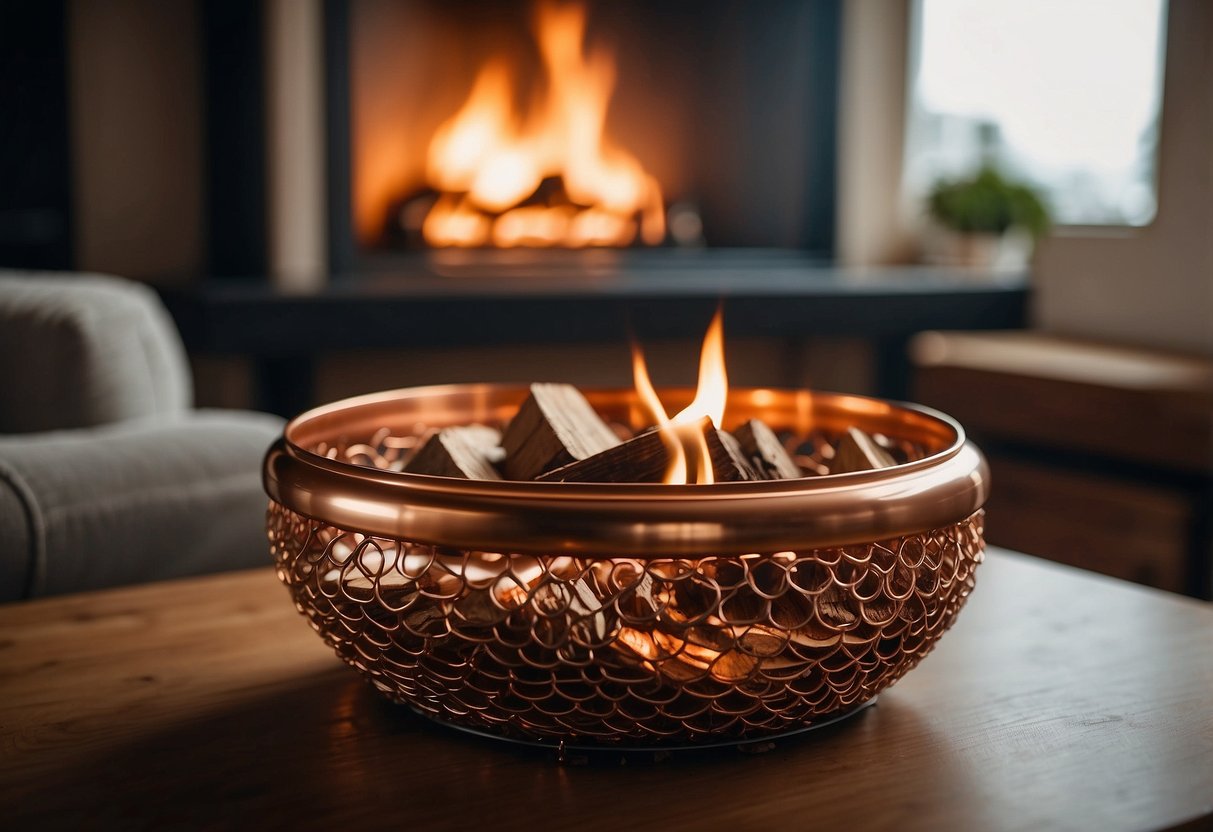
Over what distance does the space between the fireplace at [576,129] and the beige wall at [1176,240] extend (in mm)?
794

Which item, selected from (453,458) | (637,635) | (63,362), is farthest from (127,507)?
(637,635)

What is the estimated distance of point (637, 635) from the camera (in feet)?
1.66

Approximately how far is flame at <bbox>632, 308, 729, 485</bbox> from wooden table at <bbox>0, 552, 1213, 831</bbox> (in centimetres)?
12

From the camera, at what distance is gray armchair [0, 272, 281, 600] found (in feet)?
3.01

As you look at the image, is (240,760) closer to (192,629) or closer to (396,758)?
(396,758)

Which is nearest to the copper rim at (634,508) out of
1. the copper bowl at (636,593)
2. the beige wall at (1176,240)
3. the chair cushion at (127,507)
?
the copper bowl at (636,593)

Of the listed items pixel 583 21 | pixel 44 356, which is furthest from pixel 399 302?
pixel 583 21

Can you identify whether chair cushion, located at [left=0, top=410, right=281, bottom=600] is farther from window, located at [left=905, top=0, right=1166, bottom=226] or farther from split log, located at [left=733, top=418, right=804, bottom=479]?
window, located at [left=905, top=0, right=1166, bottom=226]

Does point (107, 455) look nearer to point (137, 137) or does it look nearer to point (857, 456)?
point (857, 456)

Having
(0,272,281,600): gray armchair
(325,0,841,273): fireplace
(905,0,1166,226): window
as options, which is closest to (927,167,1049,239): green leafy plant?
(905,0,1166,226): window

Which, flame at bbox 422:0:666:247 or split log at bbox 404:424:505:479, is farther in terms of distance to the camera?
flame at bbox 422:0:666:247

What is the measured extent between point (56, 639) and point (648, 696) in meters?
0.36

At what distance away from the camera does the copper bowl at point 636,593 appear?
0.45 meters

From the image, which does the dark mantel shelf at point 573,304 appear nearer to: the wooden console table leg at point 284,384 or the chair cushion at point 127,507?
the wooden console table leg at point 284,384
